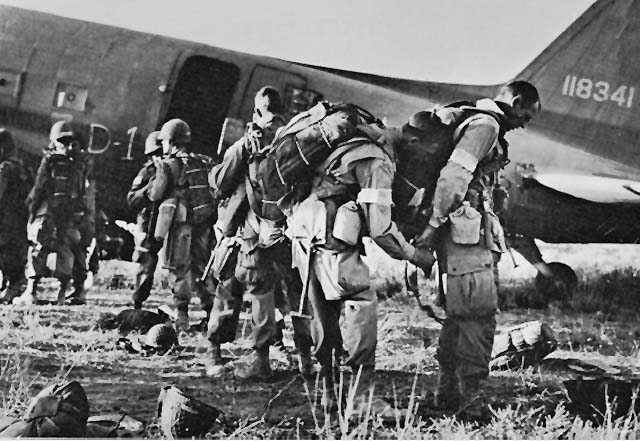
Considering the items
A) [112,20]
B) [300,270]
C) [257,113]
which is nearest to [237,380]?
[300,270]

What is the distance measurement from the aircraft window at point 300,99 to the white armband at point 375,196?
767 millimetres

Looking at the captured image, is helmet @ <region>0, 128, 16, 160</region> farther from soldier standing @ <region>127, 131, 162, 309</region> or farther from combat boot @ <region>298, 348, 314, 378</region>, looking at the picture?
combat boot @ <region>298, 348, 314, 378</region>

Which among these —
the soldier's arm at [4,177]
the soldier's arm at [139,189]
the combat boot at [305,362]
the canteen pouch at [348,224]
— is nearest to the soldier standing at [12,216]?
the soldier's arm at [4,177]

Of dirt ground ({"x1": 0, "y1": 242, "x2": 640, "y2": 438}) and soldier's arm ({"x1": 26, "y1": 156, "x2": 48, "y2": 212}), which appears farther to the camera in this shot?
soldier's arm ({"x1": 26, "y1": 156, "x2": 48, "y2": 212})

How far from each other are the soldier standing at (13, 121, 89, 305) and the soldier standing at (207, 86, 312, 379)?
0.77m

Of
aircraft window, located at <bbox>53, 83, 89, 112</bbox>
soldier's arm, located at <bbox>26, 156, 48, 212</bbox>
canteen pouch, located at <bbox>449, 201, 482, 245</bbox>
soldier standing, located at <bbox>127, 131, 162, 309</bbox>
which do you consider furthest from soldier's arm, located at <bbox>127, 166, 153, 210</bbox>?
canteen pouch, located at <bbox>449, 201, 482, 245</bbox>

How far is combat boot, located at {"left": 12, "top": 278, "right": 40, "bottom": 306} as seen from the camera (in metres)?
4.07

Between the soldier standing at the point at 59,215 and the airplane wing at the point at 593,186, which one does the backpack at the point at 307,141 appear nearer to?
the airplane wing at the point at 593,186

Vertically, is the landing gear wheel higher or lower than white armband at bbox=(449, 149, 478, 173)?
lower

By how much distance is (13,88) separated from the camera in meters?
4.34

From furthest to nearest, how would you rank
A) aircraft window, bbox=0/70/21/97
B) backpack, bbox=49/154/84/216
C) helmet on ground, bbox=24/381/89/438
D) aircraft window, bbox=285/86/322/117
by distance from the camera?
aircraft window, bbox=0/70/21/97 < backpack, bbox=49/154/84/216 < aircraft window, bbox=285/86/322/117 < helmet on ground, bbox=24/381/89/438

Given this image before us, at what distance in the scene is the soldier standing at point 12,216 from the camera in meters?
4.12

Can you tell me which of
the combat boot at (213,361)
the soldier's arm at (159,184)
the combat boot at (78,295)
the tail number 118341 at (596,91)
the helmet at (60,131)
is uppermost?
the tail number 118341 at (596,91)

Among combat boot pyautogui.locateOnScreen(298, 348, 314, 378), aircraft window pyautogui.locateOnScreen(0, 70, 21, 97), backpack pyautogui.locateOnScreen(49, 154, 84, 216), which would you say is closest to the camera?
combat boot pyautogui.locateOnScreen(298, 348, 314, 378)
